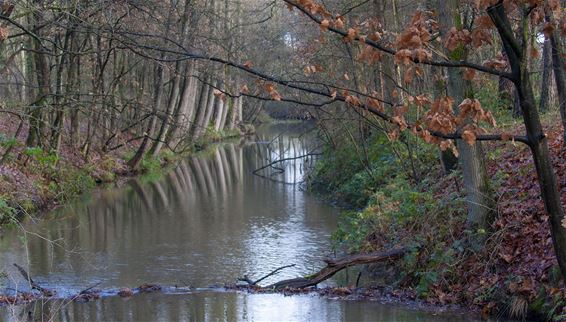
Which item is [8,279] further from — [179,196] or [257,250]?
[179,196]

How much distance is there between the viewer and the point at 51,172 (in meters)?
20.2

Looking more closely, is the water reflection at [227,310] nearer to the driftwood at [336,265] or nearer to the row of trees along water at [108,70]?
the driftwood at [336,265]

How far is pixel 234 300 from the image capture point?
1015 cm

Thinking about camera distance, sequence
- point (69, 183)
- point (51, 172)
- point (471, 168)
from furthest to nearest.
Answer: point (69, 183), point (51, 172), point (471, 168)

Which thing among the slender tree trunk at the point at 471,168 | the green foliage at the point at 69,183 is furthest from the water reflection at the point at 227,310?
the green foliage at the point at 69,183

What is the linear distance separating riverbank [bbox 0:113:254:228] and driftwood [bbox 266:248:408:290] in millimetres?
4516

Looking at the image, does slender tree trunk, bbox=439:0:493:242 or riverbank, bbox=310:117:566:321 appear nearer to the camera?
riverbank, bbox=310:117:566:321

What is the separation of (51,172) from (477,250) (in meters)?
14.0

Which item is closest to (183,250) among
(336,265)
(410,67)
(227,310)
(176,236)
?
(176,236)

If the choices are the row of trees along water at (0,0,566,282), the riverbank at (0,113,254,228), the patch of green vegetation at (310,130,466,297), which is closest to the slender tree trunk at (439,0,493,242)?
the row of trees along water at (0,0,566,282)

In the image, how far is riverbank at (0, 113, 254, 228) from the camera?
55.2 ft

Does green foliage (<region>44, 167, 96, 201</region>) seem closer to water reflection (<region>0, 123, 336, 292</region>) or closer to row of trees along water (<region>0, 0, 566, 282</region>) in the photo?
water reflection (<region>0, 123, 336, 292</region>)

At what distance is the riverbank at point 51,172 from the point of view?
16812 millimetres

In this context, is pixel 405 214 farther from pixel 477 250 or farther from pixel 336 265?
pixel 477 250
